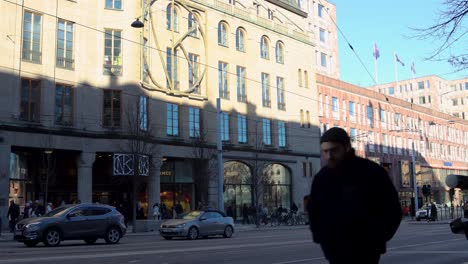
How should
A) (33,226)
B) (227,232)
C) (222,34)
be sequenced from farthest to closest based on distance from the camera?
(222,34) < (227,232) < (33,226)

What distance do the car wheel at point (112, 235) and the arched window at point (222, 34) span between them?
87.3ft

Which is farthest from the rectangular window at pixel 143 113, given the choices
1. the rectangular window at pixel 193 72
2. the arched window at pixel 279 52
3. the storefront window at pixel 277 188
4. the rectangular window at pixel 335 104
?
the rectangular window at pixel 335 104

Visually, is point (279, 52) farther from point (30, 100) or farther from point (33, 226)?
point (33, 226)

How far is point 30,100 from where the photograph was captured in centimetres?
3322

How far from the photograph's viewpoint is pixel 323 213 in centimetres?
400

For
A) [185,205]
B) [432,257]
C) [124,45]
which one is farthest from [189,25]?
[432,257]

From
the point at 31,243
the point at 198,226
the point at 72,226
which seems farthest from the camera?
the point at 198,226

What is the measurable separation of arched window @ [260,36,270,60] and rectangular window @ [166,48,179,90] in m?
11.3

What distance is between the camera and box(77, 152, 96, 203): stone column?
35.0m

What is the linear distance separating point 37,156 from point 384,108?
49740mm

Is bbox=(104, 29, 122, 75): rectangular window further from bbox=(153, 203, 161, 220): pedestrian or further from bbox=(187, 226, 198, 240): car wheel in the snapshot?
bbox=(187, 226, 198, 240): car wheel

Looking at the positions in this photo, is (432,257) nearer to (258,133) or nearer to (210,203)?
(210,203)

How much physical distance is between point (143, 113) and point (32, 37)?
8.66 meters

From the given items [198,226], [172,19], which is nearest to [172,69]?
[172,19]
